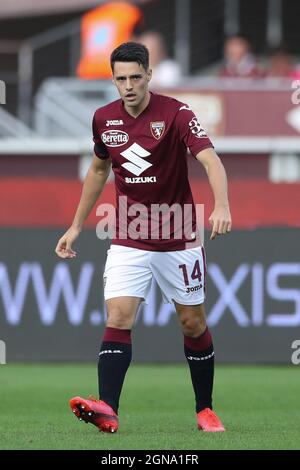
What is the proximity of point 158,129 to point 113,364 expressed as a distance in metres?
1.40

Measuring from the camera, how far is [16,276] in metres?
13.6

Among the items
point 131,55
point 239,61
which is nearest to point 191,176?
point 239,61

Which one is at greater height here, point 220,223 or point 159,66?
point 159,66

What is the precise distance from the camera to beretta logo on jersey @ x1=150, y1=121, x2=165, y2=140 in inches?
312

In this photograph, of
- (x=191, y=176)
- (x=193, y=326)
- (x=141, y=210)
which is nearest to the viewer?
(x=141, y=210)

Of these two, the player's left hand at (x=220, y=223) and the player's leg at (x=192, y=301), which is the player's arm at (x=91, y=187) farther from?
the player's left hand at (x=220, y=223)

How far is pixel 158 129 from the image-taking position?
7.93 m

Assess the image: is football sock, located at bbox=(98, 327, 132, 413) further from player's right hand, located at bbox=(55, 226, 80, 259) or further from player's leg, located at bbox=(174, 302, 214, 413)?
player's right hand, located at bbox=(55, 226, 80, 259)

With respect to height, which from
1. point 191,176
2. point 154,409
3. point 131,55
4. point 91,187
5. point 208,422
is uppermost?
point 131,55

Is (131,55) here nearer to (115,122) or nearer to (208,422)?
(115,122)

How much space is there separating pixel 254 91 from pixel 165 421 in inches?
360

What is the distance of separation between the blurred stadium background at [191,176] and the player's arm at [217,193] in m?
3.78
